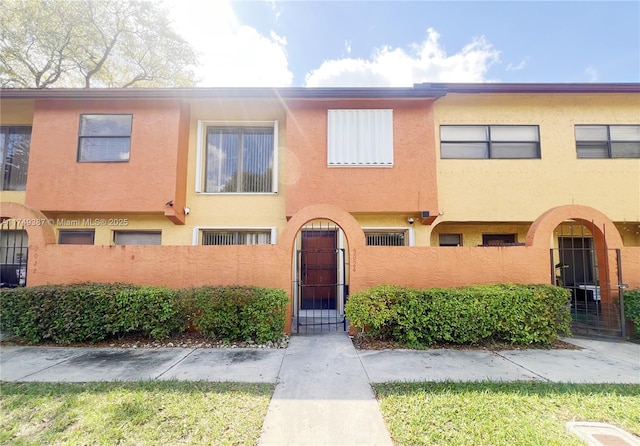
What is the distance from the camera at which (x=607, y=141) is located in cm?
944

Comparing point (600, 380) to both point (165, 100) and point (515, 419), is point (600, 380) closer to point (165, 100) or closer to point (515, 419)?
point (515, 419)

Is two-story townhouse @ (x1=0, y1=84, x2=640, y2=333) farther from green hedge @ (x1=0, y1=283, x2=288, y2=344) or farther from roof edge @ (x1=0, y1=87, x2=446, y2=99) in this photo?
Answer: green hedge @ (x1=0, y1=283, x2=288, y2=344)

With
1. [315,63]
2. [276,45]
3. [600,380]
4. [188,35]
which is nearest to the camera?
[600,380]

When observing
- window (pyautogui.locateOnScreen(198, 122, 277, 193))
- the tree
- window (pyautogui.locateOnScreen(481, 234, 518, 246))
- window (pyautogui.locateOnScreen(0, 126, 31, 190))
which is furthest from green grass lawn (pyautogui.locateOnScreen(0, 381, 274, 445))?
the tree

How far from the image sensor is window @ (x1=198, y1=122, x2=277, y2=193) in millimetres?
9547

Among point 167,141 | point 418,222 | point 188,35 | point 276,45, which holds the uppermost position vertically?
point 188,35

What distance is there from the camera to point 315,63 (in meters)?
12.9

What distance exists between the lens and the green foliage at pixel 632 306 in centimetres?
632

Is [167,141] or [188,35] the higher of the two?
[188,35]

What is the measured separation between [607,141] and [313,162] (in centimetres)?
973

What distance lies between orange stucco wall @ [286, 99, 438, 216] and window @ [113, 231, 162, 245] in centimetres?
445

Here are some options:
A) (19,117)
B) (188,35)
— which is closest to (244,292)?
(19,117)

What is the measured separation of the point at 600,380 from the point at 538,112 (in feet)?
27.8

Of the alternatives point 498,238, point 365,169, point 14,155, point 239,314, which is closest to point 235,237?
point 239,314
